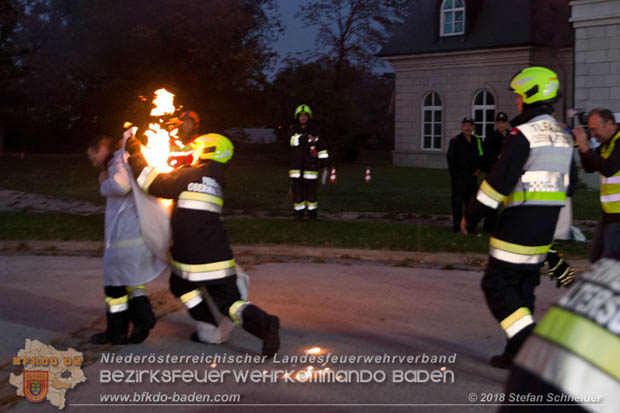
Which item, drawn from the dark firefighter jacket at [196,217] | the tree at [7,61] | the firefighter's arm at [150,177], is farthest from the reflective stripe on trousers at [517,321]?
the tree at [7,61]

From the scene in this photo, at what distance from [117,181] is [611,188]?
13.7 feet

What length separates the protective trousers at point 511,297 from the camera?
533cm

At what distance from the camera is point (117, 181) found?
6414 millimetres

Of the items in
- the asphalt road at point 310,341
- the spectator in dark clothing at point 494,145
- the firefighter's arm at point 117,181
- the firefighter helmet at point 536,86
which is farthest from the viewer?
the spectator in dark clothing at point 494,145

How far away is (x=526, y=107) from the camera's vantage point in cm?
556

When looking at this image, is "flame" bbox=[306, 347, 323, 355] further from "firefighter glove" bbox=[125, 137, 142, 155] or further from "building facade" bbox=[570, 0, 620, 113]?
"building facade" bbox=[570, 0, 620, 113]

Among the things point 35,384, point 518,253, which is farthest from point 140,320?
point 518,253

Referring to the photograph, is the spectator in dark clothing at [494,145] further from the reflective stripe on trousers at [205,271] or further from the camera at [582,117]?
the reflective stripe on trousers at [205,271]

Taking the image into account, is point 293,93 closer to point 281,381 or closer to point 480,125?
point 480,125

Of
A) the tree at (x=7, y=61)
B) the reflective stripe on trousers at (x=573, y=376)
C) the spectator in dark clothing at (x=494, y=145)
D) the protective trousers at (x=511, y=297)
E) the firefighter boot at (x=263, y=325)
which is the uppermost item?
the tree at (x=7, y=61)

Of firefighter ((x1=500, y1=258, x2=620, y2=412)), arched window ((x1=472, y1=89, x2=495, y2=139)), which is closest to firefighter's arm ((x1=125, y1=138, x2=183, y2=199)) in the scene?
firefighter ((x1=500, y1=258, x2=620, y2=412))

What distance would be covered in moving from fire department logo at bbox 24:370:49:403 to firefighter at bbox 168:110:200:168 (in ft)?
5.75

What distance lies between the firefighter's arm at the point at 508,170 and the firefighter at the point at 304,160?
29.3ft

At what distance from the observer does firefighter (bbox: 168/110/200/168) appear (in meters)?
5.96
